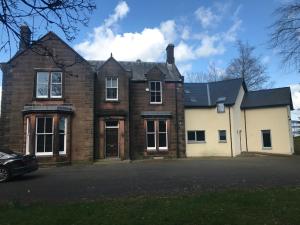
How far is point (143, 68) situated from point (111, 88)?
4.93 meters

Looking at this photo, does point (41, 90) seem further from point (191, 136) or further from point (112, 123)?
point (191, 136)

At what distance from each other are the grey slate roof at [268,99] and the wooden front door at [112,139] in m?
14.2

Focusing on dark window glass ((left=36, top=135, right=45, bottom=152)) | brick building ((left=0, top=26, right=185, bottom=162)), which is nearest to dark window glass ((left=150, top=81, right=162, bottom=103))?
brick building ((left=0, top=26, right=185, bottom=162))

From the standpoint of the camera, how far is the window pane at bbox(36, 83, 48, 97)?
23625 mm

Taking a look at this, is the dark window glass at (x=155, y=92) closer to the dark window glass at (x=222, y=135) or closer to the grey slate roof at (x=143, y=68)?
the grey slate roof at (x=143, y=68)

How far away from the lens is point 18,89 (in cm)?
2341

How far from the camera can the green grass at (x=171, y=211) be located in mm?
6965

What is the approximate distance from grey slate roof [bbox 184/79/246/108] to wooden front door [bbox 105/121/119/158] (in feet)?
26.7

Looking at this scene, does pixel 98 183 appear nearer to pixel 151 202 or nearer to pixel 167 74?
pixel 151 202

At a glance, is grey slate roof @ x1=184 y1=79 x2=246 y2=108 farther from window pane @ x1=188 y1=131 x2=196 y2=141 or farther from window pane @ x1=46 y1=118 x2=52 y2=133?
window pane @ x1=46 y1=118 x2=52 y2=133

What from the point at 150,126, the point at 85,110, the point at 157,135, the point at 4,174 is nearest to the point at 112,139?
the point at 85,110

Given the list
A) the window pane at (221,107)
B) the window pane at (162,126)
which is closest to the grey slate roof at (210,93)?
the window pane at (221,107)

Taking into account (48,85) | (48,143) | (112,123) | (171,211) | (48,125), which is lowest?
(171,211)

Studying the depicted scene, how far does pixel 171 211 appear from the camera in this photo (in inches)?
302
